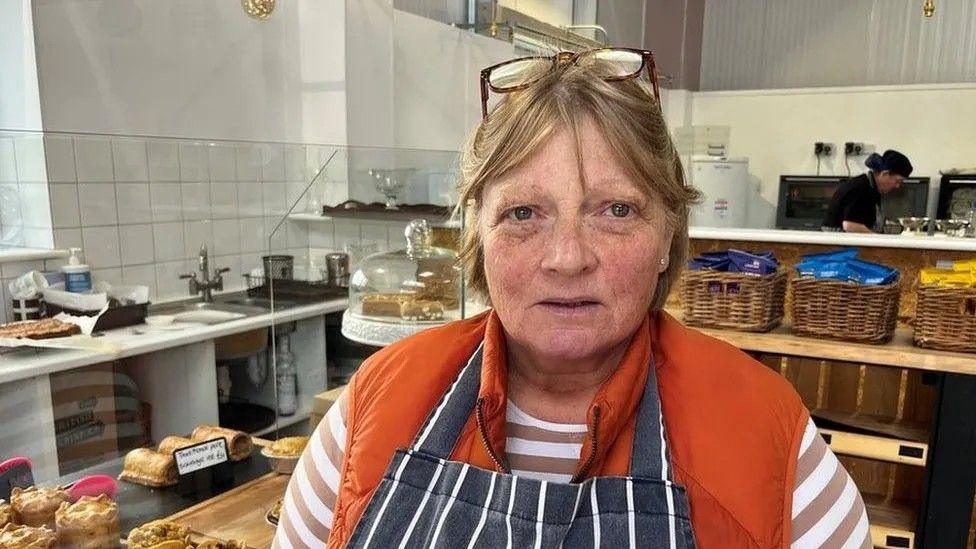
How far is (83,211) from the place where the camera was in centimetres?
269

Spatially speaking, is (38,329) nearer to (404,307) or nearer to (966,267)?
(404,307)

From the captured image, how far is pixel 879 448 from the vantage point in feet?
6.94

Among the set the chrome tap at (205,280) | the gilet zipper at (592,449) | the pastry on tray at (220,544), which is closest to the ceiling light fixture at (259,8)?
the chrome tap at (205,280)

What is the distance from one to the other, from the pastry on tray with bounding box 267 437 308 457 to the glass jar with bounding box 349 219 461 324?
529 mm

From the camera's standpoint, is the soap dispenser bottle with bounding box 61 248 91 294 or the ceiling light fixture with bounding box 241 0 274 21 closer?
the soap dispenser bottle with bounding box 61 248 91 294

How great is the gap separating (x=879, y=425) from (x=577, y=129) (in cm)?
196

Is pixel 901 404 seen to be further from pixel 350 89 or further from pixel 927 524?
pixel 350 89

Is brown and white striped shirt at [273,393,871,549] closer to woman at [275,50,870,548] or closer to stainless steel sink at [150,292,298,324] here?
woman at [275,50,870,548]

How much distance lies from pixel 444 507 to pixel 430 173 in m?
1.99

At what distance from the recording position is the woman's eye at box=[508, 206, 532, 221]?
0.88 m

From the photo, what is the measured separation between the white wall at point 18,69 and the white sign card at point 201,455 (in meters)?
1.83

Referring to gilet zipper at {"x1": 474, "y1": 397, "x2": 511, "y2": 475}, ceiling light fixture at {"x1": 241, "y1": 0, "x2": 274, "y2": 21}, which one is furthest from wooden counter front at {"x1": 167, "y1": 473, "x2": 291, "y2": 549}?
ceiling light fixture at {"x1": 241, "y1": 0, "x2": 274, "y2": 21}

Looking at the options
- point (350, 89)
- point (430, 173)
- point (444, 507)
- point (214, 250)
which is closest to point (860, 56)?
point (350, 89)

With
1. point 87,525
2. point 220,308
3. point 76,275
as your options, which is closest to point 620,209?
point 87,525
